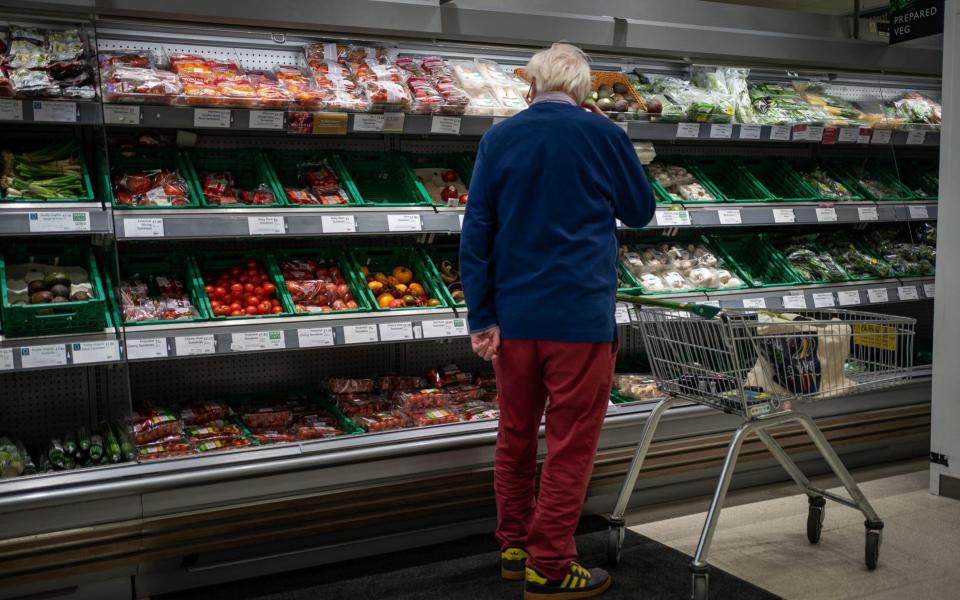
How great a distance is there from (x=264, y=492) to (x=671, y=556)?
161 centimetres

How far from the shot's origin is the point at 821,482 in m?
4.51

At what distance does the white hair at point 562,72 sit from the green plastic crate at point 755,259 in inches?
79.8

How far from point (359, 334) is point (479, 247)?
2.73 feet

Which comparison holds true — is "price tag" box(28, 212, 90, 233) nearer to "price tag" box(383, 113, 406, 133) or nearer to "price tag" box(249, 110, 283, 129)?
"price tag" box(249, 110, 283, 129)

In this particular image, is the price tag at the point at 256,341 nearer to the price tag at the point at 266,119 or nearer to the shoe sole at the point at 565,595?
the price tag at the point at 266,119

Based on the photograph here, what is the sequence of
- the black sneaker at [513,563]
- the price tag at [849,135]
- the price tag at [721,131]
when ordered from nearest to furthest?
the black sneaker at [513,563] → the price tag at [721,131] → the price tag at [849,135]

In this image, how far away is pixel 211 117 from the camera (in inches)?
131

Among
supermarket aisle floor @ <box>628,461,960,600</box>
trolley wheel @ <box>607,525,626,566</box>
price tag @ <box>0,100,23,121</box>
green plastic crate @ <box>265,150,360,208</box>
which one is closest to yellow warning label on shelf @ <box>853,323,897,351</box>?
supermarket aisle floor @ <box>628,461,960,600</box>

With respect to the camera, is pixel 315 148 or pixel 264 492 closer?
pixel 264 492

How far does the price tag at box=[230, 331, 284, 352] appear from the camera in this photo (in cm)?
334

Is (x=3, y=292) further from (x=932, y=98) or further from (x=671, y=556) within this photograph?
(x=932, y=98)

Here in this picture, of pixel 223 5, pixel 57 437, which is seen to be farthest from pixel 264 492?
pixel 223 5

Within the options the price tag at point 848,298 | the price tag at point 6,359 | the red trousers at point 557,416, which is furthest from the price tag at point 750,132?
the price tag at point 6,359

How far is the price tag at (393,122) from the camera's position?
11.9ft
